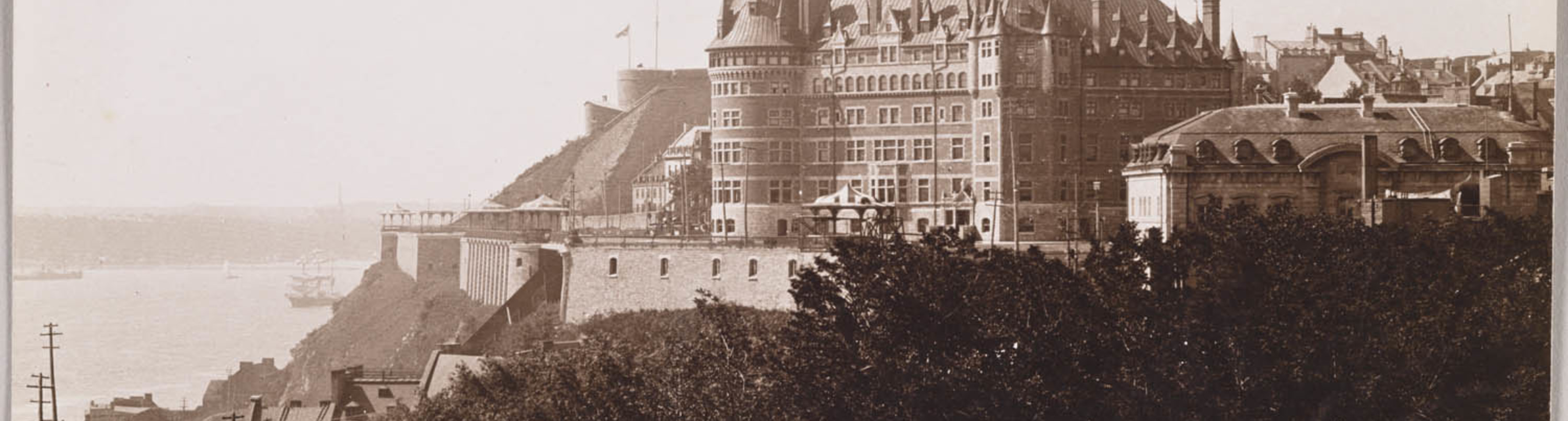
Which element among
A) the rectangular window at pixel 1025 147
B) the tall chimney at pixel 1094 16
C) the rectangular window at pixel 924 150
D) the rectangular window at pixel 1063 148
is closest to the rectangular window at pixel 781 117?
the rectangular window at pixel 924 150

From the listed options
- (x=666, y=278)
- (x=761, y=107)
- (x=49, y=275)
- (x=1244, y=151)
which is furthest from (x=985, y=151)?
(x=49, y=275)

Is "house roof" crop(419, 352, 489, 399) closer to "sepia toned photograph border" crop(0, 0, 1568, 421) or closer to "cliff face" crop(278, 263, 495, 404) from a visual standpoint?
"cliff face" crop(278, 263, 495, 404)

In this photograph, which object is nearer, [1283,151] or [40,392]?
[40,392]

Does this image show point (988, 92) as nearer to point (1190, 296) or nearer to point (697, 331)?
point (697, 331)

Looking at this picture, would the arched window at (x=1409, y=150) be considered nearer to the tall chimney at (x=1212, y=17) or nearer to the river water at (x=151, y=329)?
the tall chimney at (x=1212, y=17)

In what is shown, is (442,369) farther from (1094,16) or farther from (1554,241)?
(1554,241)

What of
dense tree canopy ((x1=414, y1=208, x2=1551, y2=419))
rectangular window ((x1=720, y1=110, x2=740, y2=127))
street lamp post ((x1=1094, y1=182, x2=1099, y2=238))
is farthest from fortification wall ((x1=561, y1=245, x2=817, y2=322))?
dense tree canopy ((x1=414, y1=208, x2=1551, y2=419))
